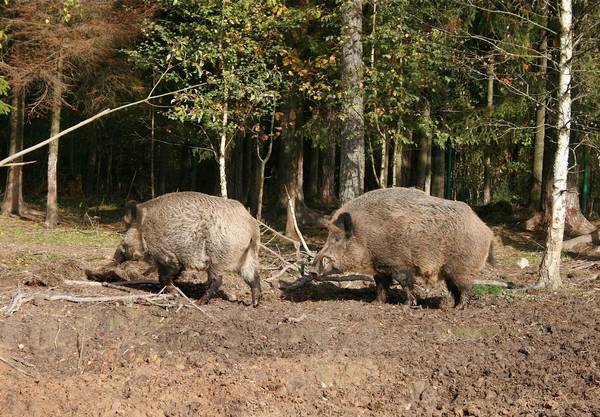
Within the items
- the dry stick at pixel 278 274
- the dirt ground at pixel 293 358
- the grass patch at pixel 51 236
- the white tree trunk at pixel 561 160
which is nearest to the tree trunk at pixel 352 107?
the dry stick at pixel 278 274

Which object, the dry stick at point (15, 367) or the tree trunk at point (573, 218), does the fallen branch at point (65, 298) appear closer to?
the dry stick at point (15, 367)

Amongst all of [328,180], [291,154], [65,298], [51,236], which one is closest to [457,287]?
[65,298]

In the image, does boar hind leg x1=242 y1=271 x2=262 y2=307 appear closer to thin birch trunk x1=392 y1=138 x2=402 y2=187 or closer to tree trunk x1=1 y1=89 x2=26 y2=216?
thin birch trunk x1=392 y1=138 x2=402 y2=187

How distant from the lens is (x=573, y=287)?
11.3 metres

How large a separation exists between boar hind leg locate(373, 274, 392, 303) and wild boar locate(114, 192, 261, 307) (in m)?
1.67

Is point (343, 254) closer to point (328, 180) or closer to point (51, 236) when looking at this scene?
point (51, 236)

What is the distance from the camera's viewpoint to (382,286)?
1021 centimetres

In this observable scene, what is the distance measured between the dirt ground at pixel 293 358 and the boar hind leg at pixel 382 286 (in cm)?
30

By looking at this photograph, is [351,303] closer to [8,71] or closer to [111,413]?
[111,413]

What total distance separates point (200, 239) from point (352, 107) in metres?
5.14

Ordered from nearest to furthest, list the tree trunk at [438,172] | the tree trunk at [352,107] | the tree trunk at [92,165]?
the tree trunk at [352,107]
the tree trunk at [438,172]
the tree trunk at [92,165]

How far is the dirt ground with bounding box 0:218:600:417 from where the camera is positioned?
7242 mm

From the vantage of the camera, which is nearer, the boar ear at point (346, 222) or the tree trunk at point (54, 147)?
the boar ear at point (346, 222)

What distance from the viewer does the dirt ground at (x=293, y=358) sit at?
724cm
